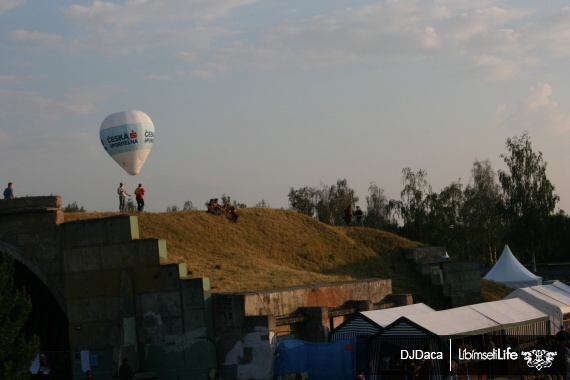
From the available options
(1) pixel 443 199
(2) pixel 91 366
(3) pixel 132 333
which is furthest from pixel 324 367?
(1) pixel 443 199

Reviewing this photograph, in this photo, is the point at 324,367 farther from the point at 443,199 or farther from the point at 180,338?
the point at 443,199

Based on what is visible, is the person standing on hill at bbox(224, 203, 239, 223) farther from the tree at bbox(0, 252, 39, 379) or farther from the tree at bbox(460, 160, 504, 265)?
the tree at bbox(460, 160, 504, 265)

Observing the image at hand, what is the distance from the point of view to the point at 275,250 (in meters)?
34.9

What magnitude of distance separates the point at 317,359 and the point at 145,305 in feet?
20.5

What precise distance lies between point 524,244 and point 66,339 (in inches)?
1697

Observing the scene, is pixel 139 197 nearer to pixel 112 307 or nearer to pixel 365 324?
pixel 112 307

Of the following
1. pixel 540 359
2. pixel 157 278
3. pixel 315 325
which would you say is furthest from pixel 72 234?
pixel 540 359

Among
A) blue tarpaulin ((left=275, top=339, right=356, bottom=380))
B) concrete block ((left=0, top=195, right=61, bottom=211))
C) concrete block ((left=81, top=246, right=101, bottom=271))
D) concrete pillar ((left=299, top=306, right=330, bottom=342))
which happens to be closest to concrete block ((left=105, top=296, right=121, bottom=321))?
concrete block ((left=81, top=246, right=101, bottom=271))

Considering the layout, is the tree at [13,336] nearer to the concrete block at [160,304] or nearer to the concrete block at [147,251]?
the concrete block at [160,304]

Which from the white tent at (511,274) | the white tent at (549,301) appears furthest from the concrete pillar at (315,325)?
the white tent at (511,274)

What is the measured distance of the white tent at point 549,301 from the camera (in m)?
26.1

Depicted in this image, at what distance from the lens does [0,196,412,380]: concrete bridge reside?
2362cm

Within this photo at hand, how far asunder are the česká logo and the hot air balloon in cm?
2223

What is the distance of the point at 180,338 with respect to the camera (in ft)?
79.2
